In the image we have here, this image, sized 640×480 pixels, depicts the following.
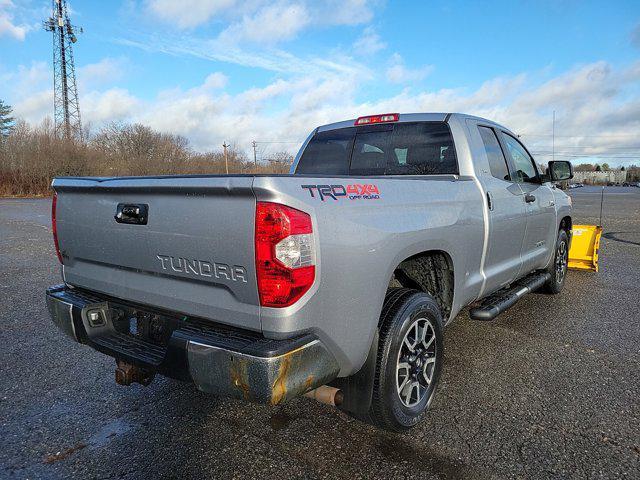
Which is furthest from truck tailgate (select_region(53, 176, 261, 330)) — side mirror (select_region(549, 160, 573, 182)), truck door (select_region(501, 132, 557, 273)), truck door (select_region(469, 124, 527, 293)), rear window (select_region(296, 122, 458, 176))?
side mirror (select_region(549, 160, 573, 182))

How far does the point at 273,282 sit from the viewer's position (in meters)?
Answer: 1.93

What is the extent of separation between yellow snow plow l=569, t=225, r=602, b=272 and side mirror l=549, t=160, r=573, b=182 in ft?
7.37

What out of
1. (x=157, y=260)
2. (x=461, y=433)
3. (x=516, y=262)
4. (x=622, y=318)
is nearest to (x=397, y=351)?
(x=461, y=433)

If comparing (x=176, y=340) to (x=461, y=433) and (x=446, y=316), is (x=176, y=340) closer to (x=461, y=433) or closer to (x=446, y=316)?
(x=461, y=433)

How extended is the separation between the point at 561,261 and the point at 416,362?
3.93 meters

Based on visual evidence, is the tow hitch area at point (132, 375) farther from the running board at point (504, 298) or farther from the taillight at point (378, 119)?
the taillight at point (378, 119)

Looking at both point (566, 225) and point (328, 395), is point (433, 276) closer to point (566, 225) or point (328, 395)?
point (328, 395)

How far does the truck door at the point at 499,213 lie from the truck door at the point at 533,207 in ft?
0.60

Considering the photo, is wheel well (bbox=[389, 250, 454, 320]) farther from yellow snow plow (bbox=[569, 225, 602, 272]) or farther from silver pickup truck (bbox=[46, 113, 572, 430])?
yellow snow plow (bbox=[569, 225, 602, 272])

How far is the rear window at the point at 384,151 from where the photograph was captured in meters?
3.64

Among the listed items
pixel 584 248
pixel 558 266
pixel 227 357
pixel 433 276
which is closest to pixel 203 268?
pixel 227 357

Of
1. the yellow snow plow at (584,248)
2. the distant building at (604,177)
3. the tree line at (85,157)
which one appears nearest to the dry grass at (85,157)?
the tree line at (85,157)

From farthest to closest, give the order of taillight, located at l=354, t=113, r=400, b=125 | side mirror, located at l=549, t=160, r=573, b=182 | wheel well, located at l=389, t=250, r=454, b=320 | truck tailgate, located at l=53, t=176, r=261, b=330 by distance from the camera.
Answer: side mirror, located at l=549, t=160, r=573, b=182 → taillight, located at l=354, t=113, r=400, b=125 → wheel well, located at l=389, t=250, r=454, b=320 → truck tailgate, located at l=53, t=176, r=261, b=330

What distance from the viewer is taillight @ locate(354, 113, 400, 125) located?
396 cm
